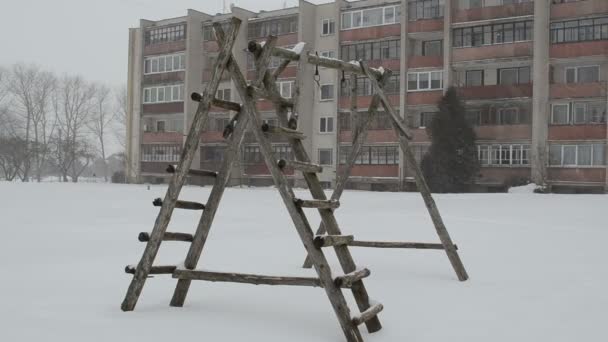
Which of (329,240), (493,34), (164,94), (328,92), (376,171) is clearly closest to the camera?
(329,240)

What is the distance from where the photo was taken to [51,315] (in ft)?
21.0

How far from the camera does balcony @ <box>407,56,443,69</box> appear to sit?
48969mm

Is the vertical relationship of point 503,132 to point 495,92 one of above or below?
below

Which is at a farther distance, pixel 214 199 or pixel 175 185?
pixel 214 199

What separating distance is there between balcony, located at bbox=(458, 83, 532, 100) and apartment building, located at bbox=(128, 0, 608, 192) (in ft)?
0.26

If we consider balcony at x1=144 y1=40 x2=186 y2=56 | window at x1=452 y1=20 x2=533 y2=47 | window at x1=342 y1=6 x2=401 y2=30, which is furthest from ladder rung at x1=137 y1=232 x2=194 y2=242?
balcony at x1=144 y1=40 x2=186 y2=56

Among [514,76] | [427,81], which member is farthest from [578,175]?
[427,81]

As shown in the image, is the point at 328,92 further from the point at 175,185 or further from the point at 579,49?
the point at 175,185

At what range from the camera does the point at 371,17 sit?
5244cm

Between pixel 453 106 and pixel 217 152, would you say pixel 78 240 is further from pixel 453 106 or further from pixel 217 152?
pixel 217 152

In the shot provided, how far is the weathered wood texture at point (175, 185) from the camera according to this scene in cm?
662

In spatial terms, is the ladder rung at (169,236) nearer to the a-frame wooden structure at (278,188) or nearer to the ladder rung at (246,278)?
the a-frame wooden structure at (278,188)

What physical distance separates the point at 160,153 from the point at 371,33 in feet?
79.8

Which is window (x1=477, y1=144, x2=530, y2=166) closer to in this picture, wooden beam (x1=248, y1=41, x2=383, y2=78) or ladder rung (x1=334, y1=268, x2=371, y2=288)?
wooden beam (x1=248, y1=41, x2=383, y2=78)
